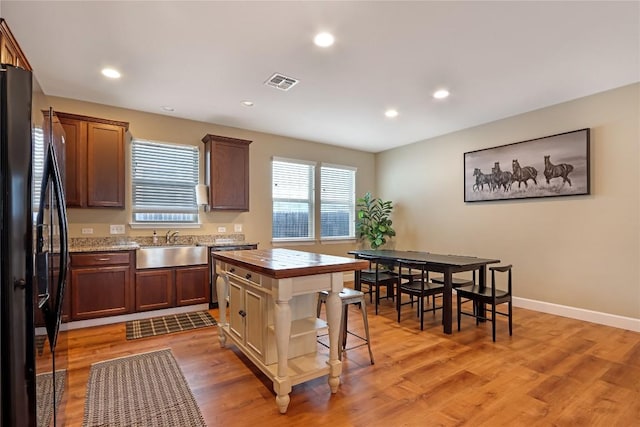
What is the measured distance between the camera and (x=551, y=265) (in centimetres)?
421

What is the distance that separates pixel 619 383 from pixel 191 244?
477 centimetres

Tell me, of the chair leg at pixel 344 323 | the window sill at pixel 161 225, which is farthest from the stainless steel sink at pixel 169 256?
the chair leg at pixel 344 323

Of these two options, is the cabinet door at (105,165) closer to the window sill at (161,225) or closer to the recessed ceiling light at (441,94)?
the window sill at (161,225)

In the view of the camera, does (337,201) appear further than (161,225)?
Yes

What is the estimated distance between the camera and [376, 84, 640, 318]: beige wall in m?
3.62

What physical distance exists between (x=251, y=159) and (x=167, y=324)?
9.17 feet

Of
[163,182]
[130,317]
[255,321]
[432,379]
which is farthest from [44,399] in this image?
[163,182]

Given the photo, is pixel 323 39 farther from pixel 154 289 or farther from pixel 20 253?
pixel 154 289

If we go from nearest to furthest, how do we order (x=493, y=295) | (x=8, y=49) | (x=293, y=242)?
(x=8, y=49) < (x=493, y=295) < (x=293, y=242)

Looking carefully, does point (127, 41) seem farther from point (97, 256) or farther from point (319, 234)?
point (319, 234)

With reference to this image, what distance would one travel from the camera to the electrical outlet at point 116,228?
13.8 feet

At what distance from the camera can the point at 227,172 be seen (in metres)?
4.75

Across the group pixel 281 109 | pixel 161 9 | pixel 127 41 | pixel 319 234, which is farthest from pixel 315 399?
pixel 319 234

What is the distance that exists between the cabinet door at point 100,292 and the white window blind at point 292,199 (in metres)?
2.38
